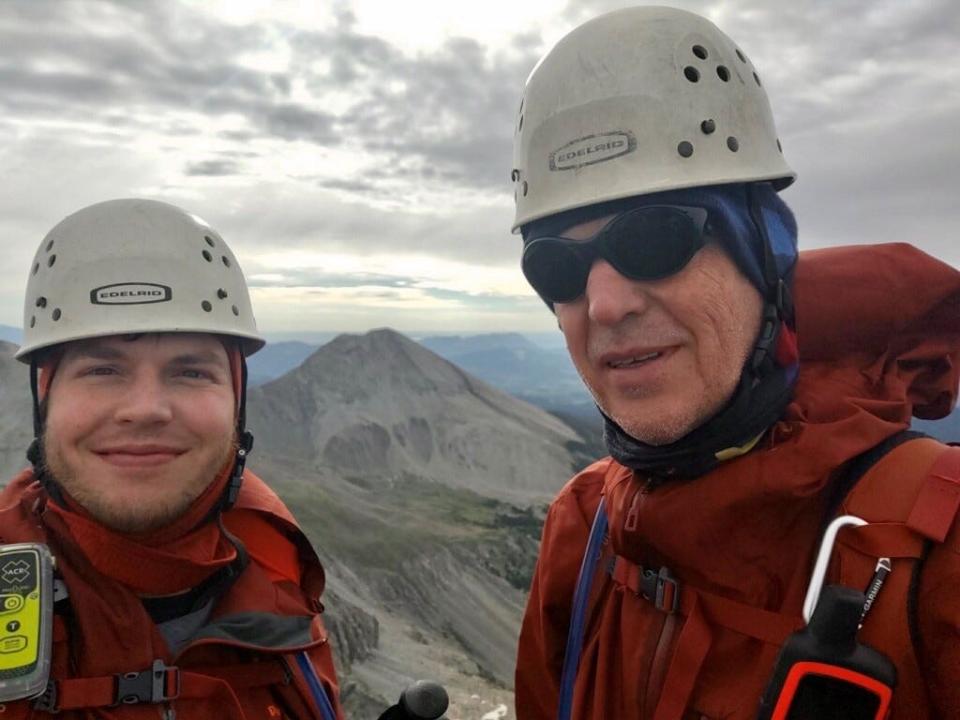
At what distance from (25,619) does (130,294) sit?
83.6 inches

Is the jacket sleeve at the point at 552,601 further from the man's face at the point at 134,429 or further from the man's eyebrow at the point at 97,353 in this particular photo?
the man's eyebrow at the point at 97,353

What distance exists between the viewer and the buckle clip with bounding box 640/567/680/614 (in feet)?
10.6

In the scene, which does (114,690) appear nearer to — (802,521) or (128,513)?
(128,513)

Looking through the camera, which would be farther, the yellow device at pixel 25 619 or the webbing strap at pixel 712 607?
the yellow device at pixel 25 619

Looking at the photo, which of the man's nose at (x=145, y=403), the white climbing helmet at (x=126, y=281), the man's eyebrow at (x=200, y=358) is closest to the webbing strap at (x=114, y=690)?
the man's nose at (x=145, y=403)

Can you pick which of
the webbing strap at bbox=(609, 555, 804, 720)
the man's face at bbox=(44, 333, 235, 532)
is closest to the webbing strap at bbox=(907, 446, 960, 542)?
the webbing strap at bbox=(609, 555, 804, 720)

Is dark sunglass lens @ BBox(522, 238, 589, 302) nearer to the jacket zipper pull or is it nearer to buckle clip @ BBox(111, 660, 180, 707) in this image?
the jacket zipper pull

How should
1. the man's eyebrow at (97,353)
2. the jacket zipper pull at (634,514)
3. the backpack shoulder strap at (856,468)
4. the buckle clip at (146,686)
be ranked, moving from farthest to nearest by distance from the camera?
the man's eyebrow at (97,353), the buckle clip at (146,686), the jacket zipper pull at (634,514), the backpack shoulder strap at (856,468)

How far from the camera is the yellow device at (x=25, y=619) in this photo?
3.43m

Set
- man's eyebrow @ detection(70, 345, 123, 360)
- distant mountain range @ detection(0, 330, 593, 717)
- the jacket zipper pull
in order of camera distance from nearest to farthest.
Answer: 1. the jacket zipper pull
2. man's eyebrow @ detection(70, 345, 123, 360)
3. distant mountain range @ detection(0, 330, 593, 717)

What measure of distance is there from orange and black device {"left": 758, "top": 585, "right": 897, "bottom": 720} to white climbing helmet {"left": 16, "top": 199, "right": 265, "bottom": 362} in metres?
4.06

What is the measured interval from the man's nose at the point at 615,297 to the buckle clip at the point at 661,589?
4.15 feet

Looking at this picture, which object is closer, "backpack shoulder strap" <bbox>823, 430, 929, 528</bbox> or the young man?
"backpack shoulder strap" <bbox>823, 430, 929, 528</bbox>

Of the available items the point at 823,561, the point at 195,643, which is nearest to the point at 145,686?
the point at 195,643
